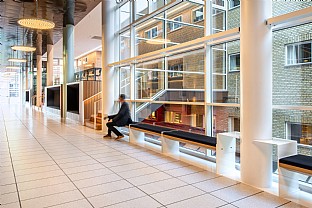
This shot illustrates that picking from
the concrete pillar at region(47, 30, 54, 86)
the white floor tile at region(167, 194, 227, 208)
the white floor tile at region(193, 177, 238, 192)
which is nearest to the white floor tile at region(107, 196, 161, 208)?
the white floor tile at region(167, 194, 227, 208)

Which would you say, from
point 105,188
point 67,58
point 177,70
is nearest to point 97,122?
point 177,70

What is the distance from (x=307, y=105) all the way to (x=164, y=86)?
4.03 meters

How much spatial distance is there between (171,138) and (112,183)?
5.38 ft

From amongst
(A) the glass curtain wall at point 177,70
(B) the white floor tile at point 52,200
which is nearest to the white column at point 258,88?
(A) the glass curtain wall at point 177,70

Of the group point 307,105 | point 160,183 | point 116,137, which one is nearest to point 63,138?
point 116,137

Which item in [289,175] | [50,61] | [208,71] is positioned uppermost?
[50,61]

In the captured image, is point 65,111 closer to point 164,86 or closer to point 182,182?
point 164,86

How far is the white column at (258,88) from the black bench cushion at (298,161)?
328mm

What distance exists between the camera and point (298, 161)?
109 inches

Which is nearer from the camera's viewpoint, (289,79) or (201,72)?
(289,79)

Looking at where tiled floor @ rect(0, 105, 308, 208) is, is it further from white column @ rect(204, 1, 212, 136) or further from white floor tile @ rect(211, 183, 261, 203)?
white column @ rect(204, 1, 212, 136)

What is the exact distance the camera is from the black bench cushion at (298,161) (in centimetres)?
262

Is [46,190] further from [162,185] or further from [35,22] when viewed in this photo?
[35,22]

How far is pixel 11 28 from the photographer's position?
37.7ft
